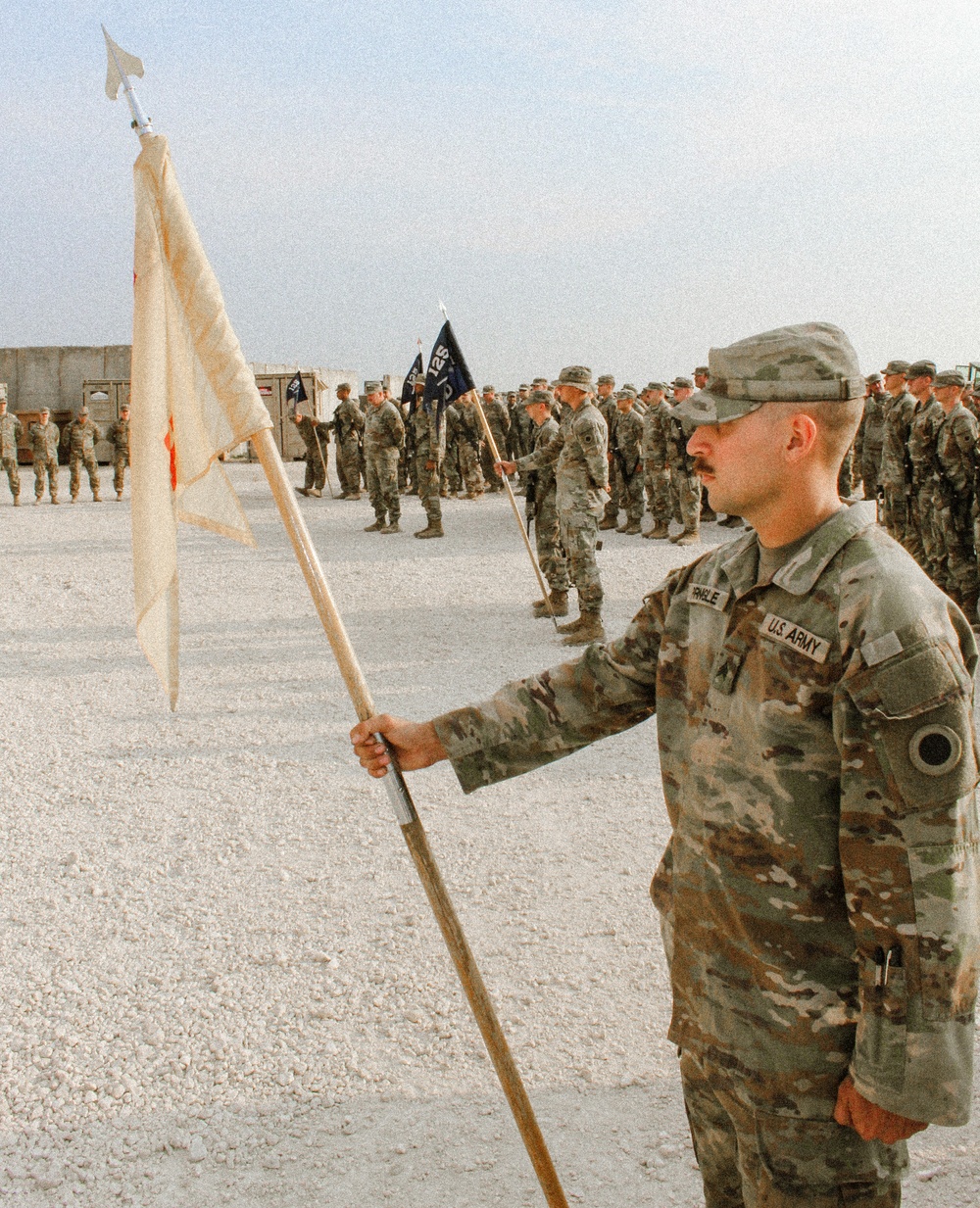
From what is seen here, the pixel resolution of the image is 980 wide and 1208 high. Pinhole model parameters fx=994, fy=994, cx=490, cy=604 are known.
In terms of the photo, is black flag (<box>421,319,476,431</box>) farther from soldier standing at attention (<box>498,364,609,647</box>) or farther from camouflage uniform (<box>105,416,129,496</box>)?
camouflage uniform (<box>105,416,129,496</box>)

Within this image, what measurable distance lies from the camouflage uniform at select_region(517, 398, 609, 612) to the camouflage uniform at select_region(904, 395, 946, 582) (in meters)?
3.29

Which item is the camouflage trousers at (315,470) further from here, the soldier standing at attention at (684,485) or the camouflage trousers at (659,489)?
the soldier standing at attention at (684,485)

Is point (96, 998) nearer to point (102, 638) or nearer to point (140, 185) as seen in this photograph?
point (140, 185)

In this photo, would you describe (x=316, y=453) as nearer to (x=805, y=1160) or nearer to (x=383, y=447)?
(x=383, y=447)

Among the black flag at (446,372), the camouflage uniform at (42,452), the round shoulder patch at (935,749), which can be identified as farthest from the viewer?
the camouflage uniform at (42,452)

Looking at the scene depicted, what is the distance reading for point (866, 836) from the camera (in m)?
1.54

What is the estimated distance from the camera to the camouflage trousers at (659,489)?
14148 millimetres

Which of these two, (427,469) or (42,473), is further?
(42,473)

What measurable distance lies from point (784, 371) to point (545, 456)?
25.2 ft

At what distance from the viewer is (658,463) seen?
14.2m

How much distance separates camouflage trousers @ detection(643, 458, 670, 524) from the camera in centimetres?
1415

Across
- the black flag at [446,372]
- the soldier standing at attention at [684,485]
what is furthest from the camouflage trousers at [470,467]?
the black flag at [446,372]

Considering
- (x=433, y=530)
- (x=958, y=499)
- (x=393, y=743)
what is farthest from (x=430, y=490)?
(x=393, y=743)

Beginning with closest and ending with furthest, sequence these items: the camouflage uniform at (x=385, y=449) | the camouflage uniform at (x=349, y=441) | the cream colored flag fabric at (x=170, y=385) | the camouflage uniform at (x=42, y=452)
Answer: the cream colored flag fabric at (x=170, y=385) < the camouflage uniform at (x=385, y=449) < the camouflage uniform at (x=349, y=441) < the camouflage uniform at (x=42, y=452)
